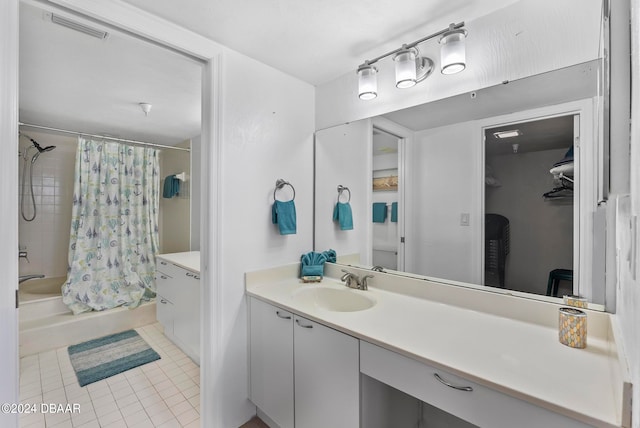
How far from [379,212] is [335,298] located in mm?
608

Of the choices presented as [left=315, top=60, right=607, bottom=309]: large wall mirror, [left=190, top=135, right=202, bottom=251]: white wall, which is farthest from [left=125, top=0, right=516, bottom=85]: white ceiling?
[left=190, top=135, right=202, bottom=251]: white wall

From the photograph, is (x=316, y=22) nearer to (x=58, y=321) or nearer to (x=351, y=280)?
(x=351, y=280)

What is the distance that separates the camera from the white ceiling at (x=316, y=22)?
4.35ft

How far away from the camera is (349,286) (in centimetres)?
179

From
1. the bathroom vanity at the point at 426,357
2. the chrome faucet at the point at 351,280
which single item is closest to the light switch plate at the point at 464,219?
the bathroom vanity at the point at 426,357

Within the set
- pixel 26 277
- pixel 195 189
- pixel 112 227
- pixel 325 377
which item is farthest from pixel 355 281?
pixel 26 277

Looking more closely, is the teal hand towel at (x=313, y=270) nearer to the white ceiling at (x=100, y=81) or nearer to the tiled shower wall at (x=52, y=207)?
the white ceiling at (x=100, y=81)

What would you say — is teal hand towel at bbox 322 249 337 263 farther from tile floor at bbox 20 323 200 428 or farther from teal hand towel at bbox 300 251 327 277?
tile floor at bbox 20 323 200 428

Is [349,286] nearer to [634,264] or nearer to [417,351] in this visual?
[417,351]

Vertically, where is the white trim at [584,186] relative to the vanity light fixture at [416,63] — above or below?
below

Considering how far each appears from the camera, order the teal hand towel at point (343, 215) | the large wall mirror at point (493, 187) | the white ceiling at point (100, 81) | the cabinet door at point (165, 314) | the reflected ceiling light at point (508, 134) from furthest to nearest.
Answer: the cabinet door at point (165, 314) → the teal hand towel at point (343, 215) → the white ceiling at point (100, 81) → the reflected ceiling light at point (508, 134) → the large wall mirror at point (493, 187)

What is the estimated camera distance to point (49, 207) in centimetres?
345

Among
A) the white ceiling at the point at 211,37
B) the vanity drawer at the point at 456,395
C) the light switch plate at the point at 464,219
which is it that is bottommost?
the vanity drawer at the point at 456,395

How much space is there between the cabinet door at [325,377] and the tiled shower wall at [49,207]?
149 inches
